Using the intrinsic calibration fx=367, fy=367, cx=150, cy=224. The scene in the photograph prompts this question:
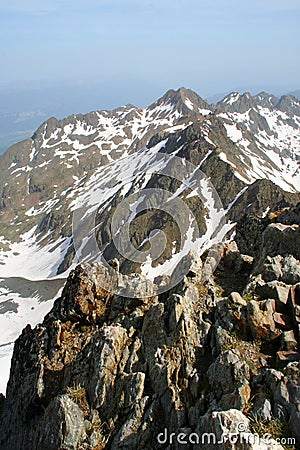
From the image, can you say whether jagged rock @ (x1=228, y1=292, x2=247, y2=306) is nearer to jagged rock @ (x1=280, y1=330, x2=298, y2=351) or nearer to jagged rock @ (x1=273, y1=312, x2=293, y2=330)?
jagged rock @ (x1=273, y1=312, x2=293, y2=330)

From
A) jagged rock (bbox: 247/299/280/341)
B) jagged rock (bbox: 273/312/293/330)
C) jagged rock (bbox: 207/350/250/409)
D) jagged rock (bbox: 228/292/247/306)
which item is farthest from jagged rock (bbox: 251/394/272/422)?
jagged rock (bbox: 228/292/247/306)

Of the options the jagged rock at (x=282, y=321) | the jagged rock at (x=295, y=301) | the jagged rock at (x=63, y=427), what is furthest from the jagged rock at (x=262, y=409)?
the jagged rock at (x=63, y=427)

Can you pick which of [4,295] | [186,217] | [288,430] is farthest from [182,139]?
[288,430]

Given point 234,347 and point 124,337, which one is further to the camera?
point 124,337

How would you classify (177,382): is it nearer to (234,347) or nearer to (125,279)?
(234,347)

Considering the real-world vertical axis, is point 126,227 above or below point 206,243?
above

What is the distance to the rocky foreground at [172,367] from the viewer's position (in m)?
11.9

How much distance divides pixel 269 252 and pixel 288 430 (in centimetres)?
1140

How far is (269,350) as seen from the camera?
13930 mm

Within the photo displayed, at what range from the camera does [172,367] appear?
47.8 feet

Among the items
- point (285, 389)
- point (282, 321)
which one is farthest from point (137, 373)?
point (282, 321)

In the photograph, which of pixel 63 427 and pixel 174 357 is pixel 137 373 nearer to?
pixel 174 357
